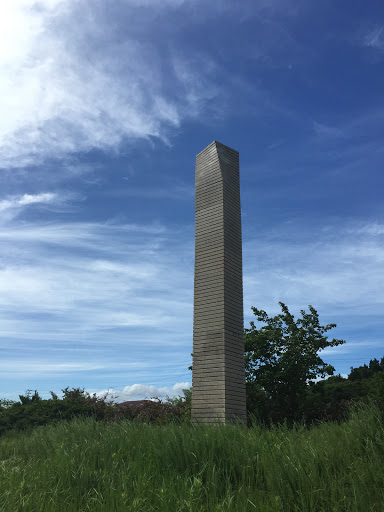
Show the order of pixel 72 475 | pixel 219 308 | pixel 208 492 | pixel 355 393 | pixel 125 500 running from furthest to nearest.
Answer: pixel 355 393
pixel 219 308
pixel 72 475
pixel 208 492
pixel 125 500

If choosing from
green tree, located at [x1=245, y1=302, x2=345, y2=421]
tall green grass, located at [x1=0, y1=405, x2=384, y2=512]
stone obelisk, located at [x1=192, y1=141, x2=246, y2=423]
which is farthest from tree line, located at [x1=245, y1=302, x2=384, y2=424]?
tall green grass, located at [x1=0, y1=405, x2=384, y2=512]

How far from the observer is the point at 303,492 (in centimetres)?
482

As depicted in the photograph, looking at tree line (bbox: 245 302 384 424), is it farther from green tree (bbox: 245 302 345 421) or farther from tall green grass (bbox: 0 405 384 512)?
tall green grass (bbox: 0 405 384 512)

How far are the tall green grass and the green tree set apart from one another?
1050 cm

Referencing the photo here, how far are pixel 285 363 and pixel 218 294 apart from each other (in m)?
6.61

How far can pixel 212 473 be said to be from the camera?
5.21 m

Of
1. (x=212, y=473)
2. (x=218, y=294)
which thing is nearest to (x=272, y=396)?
(x=218, y=294)

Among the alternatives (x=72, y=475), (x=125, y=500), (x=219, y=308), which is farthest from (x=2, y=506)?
(x=219, y=308)

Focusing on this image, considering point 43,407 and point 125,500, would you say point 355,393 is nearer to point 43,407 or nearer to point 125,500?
point 43,407

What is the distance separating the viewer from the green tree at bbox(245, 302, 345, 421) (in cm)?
1723

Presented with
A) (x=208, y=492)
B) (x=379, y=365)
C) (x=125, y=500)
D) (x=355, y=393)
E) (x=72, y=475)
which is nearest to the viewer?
(x=125, y=500)

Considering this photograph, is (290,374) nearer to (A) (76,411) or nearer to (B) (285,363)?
(B) (285,363)

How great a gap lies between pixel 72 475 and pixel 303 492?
3025 mm

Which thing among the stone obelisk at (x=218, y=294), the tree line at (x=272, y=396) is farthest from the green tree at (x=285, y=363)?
the stone obelisk at (x=218, y=294)
